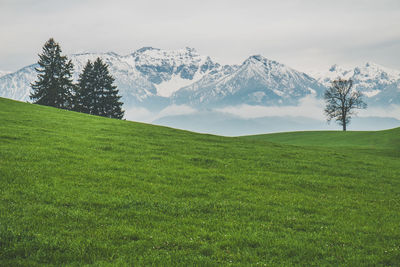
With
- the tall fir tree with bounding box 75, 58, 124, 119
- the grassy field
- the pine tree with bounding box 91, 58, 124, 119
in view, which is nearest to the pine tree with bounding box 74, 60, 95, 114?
the tall fir tree with bounding box 75, 58, 124, 119

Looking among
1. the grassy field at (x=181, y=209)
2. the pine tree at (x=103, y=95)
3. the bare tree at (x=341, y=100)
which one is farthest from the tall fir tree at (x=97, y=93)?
the grassy field at (x=181, y=209)

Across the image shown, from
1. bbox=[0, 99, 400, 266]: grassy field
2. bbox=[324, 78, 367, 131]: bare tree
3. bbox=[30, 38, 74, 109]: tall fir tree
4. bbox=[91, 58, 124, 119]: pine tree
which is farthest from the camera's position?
bbox=[324, 78, 367, 131]: bare tree

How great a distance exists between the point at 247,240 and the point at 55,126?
25625 mm

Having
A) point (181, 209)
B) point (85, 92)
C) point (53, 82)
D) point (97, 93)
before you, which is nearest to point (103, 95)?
point (97, 93)

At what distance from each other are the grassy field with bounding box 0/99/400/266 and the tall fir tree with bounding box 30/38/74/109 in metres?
62.1

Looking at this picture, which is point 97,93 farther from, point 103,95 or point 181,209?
point 181,209

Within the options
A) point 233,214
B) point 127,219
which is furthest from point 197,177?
point 127,219

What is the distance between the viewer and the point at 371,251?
10.0 metres

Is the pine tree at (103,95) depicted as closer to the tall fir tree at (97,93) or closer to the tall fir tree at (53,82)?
the tall fir tree at (97,93)

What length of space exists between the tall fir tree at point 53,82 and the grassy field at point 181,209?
62064 millimetres

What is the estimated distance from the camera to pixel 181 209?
41.0ft

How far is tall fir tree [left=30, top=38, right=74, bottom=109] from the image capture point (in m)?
80.6

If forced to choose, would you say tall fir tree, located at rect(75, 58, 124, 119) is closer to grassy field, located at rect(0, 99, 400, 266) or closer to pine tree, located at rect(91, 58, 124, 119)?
pine tree, located at rect(91, 58, 124, 119)

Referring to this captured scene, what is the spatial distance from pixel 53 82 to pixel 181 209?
79.2 m
